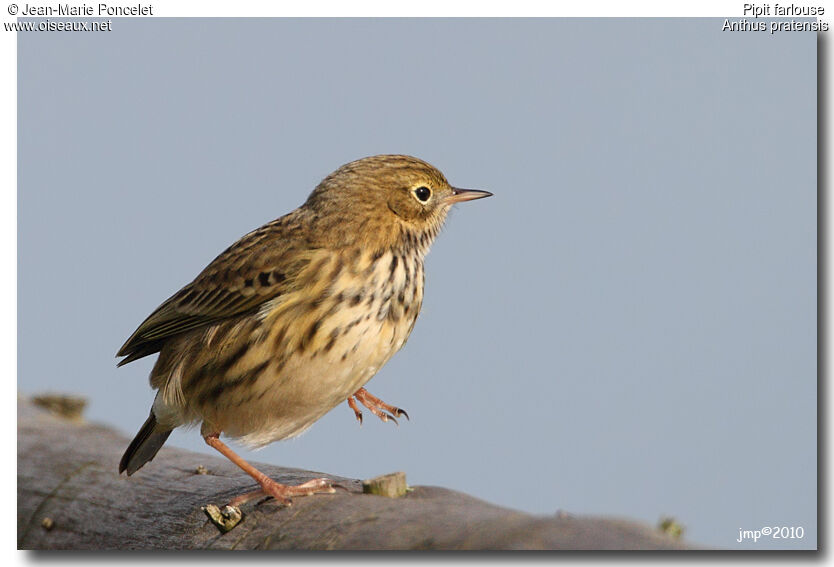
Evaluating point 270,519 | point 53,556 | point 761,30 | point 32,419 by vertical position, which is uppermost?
point 761,30

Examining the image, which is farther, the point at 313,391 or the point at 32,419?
the point at 32,419

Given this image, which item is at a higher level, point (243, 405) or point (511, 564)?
point (243, 405)

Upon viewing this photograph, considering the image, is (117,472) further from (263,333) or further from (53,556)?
(263,333)

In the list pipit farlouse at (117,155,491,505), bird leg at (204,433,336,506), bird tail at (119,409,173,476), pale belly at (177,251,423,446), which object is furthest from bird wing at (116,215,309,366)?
bird leg at (204,433,336,506)

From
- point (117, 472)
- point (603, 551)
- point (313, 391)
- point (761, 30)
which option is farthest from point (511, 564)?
point (761, 30)

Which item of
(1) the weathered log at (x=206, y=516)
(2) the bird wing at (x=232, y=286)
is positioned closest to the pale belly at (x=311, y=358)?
(2) the bird wing at (x=232, y=286)

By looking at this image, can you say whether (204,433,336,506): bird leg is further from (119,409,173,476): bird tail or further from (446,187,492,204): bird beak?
(446,187,492,204): bird beak

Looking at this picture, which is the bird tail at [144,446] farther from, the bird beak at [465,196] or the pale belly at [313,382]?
the bird beak at [465,196]
